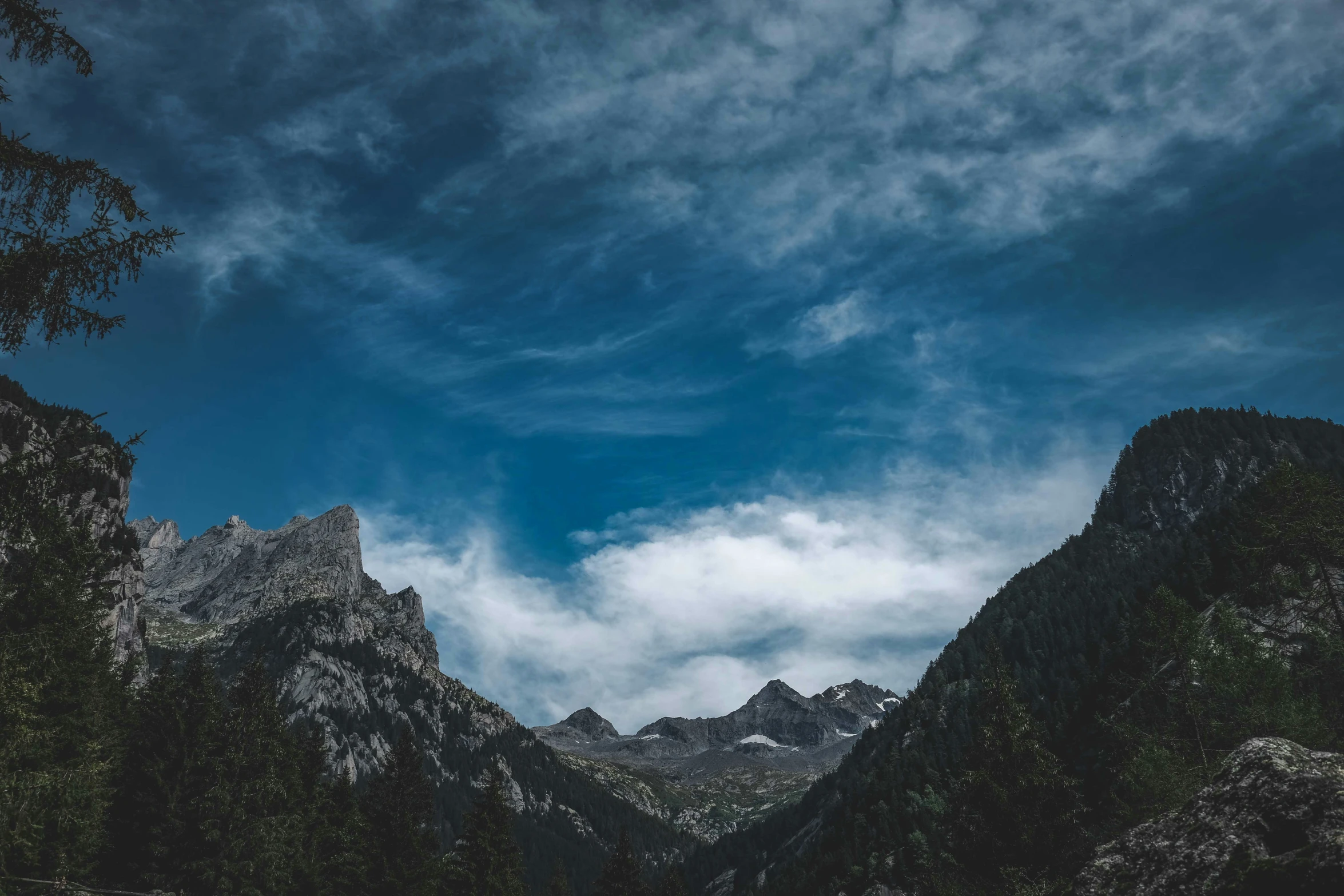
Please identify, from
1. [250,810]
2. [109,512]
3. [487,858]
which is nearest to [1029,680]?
[487,858]

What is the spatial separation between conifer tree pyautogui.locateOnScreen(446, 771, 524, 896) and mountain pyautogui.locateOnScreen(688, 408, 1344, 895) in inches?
2800

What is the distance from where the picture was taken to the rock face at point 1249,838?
18.3 ft

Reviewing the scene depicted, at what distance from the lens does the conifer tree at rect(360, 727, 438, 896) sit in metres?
39.9

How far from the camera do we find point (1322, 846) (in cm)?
540

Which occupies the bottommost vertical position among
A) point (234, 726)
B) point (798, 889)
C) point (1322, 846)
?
point (798, 889)

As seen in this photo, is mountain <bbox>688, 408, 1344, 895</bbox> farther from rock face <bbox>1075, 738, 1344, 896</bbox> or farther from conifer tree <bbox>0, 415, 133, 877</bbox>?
conifer tree <bbox>0, 415, 133, 877</bbox>

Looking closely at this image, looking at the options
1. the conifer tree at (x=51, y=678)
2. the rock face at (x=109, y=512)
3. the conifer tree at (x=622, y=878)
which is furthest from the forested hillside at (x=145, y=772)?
the rock face at (x=109, y=512)

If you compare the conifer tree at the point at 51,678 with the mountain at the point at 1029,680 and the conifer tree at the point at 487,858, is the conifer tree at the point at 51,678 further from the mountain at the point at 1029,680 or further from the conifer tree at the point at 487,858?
the mountain at the point at 1029,680

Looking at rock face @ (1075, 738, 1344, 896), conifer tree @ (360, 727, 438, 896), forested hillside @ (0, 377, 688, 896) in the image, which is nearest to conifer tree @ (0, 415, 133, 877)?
forested hillside @ (0, 377, 688, 896)

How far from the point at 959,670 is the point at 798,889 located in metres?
70.5

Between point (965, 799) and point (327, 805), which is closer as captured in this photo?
point (965, 799)

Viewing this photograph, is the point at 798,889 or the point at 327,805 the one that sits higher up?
the point at 327,805

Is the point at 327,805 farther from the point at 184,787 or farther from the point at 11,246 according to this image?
the point at 11,246

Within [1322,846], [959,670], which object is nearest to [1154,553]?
[959,670]
